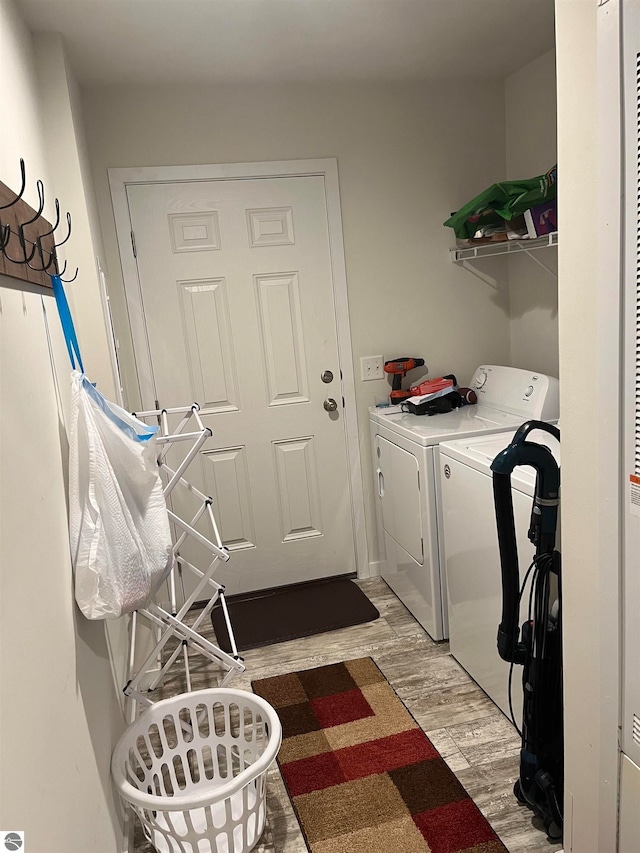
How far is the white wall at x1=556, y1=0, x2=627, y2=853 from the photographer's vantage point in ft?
3.78

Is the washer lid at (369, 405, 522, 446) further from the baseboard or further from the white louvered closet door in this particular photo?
the white louvered closet door

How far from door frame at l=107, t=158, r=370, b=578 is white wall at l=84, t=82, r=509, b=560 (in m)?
0.04

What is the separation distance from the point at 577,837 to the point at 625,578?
0.76 metres

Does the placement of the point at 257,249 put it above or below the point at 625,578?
above

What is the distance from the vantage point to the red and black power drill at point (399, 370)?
10.2 feet

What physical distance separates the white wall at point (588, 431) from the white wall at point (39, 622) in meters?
1.07

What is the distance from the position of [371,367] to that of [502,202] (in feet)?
3.24

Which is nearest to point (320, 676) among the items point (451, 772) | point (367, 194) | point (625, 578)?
point (451, 772)

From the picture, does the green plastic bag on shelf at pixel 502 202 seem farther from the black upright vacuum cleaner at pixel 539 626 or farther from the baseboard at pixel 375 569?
the baseboard at pixel 375 569

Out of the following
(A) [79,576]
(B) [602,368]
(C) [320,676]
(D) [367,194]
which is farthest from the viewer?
(D) [367,194]

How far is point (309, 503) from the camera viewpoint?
3.23 m

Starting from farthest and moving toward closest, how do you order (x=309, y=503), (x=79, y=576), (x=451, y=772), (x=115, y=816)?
(x=309, y=503) < (x=451, y=772) < (x=115, y=816) < (x=79, y=576)

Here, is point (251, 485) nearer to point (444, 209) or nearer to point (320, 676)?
point (320, 676)

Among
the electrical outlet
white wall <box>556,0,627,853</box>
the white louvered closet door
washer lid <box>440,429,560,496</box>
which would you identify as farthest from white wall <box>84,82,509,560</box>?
the white louvered closet door
